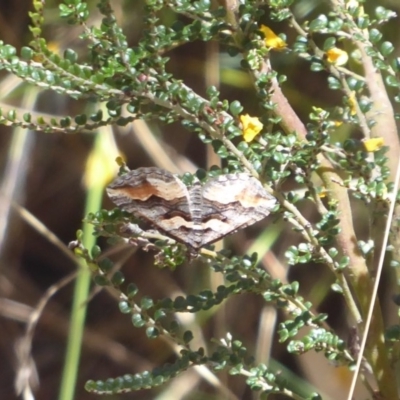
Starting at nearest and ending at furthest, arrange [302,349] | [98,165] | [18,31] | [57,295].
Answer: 1. [302,349]
2. [98,165]
3. [18,31]
4. [57,295]

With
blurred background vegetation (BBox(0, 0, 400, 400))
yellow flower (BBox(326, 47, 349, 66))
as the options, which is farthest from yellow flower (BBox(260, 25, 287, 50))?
blurred background vegetation (BBox(0, 0, 400, 400))

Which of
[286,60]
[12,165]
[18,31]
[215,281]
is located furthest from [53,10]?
[215,281]

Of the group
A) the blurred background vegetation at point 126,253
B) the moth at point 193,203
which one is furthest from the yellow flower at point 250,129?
the blurred background vegetation at point 126,253

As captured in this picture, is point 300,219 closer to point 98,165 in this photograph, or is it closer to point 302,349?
point 302,349

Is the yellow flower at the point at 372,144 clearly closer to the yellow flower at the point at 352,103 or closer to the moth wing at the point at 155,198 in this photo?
the yellow flower at the point at 352,103

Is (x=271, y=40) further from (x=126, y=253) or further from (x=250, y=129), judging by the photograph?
(x=126, y=253)

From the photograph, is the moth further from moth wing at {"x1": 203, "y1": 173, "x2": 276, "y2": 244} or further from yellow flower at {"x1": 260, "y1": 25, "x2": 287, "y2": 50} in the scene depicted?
yellow flower at {"x1": 260, "y1": 25, "x2": 287, "y2": 50}
